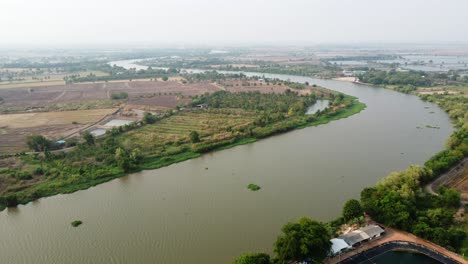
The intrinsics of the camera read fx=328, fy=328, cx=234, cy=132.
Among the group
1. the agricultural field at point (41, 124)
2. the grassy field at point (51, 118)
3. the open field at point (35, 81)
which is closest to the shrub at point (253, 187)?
the agricultural field at point (41, 124)

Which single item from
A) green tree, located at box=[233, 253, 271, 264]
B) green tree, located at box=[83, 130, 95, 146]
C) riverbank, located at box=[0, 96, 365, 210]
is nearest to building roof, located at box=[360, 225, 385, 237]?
green tree, located at box=[233, 253, 271, 264]

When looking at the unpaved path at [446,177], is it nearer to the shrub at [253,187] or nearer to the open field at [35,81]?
the shrub at [253,187]

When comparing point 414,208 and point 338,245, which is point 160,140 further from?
point 414,208

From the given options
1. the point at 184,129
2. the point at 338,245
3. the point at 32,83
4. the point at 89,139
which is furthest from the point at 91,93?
the point at 338,245

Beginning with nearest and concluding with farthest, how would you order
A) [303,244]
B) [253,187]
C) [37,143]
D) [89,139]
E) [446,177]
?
[303,244] < [446,177] < [253,187] < [37,143] < [89,139]

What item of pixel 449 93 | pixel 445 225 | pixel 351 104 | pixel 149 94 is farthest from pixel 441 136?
pixel 149 94

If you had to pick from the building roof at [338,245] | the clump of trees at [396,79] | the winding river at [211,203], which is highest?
the clump of trees at [396,79]
